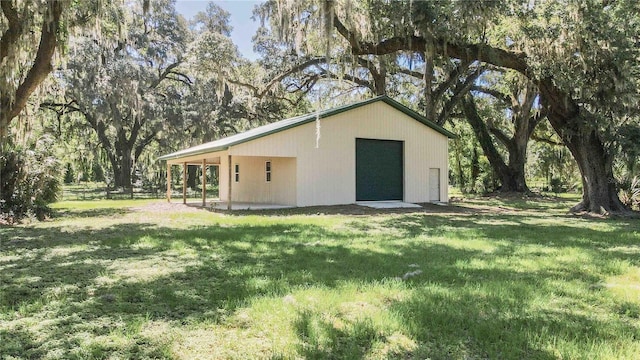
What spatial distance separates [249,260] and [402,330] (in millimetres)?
3147

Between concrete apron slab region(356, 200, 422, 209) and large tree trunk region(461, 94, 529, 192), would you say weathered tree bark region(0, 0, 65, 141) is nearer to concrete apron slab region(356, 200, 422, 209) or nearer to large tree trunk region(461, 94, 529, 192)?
concrete apron slab region(356, 200, 422, 209)

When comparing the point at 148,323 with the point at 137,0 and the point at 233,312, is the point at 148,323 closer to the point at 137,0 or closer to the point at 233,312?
the point at 233,312

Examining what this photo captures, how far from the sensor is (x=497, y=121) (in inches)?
1053

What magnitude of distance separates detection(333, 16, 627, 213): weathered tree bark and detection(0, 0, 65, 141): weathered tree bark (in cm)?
730

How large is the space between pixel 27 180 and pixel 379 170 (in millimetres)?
11651

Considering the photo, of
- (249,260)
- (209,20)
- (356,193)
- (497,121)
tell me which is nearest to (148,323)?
(249,260)

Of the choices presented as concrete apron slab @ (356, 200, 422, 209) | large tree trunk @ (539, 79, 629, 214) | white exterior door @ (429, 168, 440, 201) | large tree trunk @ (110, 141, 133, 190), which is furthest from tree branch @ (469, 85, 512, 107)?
large tree trunk @ (110, 141, 133, 190)

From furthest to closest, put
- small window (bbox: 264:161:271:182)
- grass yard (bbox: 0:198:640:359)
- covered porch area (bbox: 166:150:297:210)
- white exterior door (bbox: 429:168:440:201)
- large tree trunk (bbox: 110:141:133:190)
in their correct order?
large tree trunk (bbox: 110:141:133:190) → white exterior door (bbox: 429:168:440:201) → small window (bbox: 264:161:271:182) → covered porch area (bbox: 166:150:297:210) → grass yard (bbox: 0:198:640:359)

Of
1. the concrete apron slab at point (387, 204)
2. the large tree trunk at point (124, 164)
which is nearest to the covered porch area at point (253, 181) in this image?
the concrete apron slab at point (387, 204)

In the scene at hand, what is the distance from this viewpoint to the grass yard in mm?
3025

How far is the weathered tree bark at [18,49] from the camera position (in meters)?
9.23

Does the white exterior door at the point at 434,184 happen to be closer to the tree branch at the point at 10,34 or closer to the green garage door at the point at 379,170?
the green garage door at the point at 379,170

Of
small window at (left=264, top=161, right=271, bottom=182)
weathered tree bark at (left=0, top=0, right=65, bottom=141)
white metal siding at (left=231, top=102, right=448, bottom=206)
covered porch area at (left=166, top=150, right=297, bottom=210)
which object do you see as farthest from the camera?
small window at (left=264, top=161, right=271, bottom=182)

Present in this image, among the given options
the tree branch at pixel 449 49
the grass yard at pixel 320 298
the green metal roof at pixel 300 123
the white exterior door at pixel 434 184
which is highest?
the tree branch at pixel 449 49
